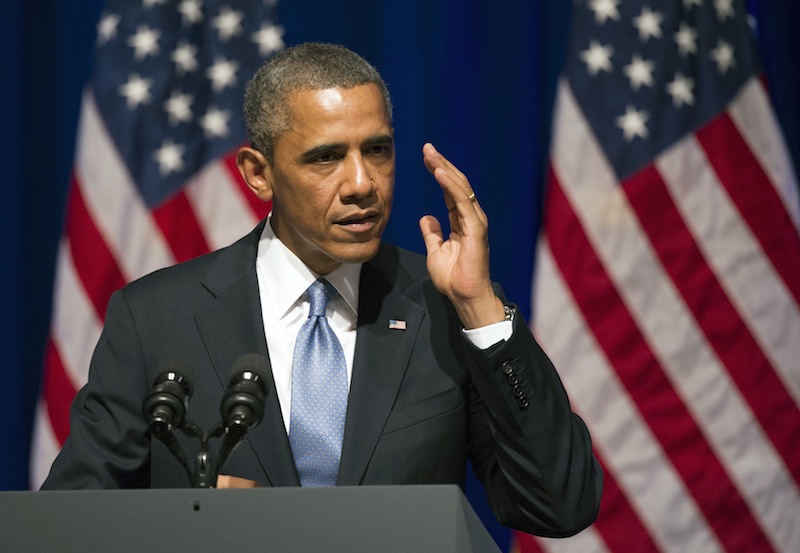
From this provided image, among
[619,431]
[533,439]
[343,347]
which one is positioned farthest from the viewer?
[619,431]

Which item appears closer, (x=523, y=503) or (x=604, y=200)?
(x=523, y=503)

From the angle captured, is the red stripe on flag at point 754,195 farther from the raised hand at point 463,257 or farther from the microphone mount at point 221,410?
the microphone mount at point 221,410

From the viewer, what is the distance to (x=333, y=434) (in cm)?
219

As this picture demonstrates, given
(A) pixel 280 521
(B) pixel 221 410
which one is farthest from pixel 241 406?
(A) pixel 280 521

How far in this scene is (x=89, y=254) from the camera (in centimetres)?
346

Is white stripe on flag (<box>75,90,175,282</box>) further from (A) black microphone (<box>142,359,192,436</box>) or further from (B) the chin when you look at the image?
(A) black microphone (<box>142,359,192,436</box>)

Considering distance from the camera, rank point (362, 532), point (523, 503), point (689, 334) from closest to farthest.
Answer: point (362, 532), point (523, 503), point (689, 334)

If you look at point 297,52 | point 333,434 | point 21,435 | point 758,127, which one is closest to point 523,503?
point 333,434

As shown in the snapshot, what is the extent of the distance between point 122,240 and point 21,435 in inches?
27.4

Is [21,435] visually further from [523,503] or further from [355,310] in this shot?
[523,503]

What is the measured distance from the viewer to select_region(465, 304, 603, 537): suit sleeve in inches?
81.7

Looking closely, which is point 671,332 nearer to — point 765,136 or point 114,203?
point 765,136

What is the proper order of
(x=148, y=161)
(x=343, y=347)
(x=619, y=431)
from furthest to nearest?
1. (x=148, y=161)
2. (x=619, y=431)
3. (x=343, y=347)

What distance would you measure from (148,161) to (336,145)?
1.46 m
